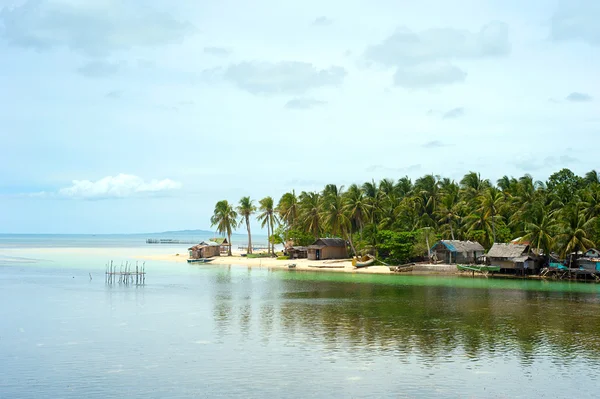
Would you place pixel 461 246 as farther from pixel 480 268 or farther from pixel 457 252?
pixel 480 268

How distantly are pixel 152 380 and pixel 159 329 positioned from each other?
9630mm

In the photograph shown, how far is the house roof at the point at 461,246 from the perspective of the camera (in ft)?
223

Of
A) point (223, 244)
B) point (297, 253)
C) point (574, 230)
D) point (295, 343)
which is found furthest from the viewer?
point (223, 244)

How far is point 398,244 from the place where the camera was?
231ft

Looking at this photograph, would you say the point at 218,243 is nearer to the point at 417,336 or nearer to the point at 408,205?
the point at 408,205

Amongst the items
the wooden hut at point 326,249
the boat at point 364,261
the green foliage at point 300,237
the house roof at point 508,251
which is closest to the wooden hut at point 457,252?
the house roof at point 508,251

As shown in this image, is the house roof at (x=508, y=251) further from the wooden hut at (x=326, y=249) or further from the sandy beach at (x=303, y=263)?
the wooden hut at (x=326, y=249)

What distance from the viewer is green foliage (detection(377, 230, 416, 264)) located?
70.6 metres

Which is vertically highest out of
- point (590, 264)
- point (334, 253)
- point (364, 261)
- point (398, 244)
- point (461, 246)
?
point (398, 244)

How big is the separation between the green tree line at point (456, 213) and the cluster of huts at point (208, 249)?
13921 mm

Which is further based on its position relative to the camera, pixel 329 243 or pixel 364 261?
pixel 329 243

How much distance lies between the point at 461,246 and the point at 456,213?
24.4ft

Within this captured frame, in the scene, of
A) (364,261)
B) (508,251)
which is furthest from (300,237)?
(508,251)

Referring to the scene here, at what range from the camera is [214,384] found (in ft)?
64.8
